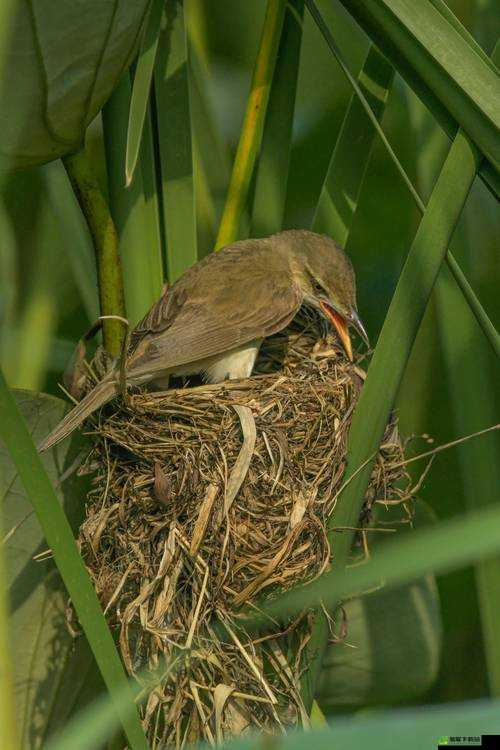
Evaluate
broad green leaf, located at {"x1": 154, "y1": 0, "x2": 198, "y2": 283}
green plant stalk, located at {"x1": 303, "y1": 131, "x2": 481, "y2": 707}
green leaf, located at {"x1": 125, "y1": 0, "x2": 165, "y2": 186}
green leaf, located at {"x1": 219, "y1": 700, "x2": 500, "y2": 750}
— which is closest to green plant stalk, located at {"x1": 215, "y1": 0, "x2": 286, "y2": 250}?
broad green leaf, located at {"x1": 154, "y1": 0, "x2": 198, "y2": 283}

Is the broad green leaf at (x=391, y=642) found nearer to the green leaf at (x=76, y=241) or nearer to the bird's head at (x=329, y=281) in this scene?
the bird's head at (x=329, y=281)

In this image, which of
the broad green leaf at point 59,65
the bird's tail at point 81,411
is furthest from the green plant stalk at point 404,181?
the bird's tail at point 81,411

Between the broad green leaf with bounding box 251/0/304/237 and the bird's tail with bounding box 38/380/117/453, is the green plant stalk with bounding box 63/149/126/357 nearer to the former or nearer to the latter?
the bird's tail with bounding box 38/380/117/453

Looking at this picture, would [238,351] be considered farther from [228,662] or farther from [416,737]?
[416,737]

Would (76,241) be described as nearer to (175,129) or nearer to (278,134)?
(175,129)

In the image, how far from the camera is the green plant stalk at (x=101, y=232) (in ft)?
6.77

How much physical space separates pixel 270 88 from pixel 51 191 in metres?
0.62

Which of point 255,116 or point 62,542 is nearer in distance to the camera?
point 62,542

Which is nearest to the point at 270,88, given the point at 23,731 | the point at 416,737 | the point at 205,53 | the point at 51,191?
the point at 51,191

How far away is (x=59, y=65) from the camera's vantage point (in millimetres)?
1764

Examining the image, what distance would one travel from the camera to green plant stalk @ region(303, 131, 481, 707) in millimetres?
1623

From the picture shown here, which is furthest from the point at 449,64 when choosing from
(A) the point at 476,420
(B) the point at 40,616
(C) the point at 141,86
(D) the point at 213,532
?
(B) the point at 40,616

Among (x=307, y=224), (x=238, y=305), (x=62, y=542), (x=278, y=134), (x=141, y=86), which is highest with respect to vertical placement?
(x=141, y=86)

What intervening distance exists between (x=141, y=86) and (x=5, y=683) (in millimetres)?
1074
